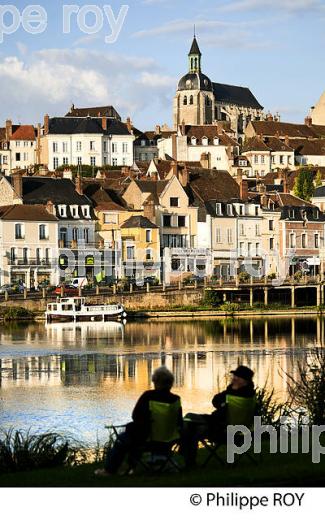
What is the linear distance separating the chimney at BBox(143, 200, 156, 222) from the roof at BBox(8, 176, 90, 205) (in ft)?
13.4

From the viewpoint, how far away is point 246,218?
91750 mm

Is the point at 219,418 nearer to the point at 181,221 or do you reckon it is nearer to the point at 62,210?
the point at 62,210

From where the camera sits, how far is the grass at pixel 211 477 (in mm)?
15375

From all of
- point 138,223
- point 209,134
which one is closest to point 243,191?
point 138,223

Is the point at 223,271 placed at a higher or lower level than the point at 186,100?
lower

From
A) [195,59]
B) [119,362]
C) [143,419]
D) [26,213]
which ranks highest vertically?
[195,59]

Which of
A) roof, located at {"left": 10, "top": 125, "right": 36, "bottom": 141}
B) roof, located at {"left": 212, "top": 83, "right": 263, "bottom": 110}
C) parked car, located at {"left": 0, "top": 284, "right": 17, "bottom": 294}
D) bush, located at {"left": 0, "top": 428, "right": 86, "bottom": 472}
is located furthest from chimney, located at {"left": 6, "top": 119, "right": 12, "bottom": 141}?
bush, located at {"left": 0, "top": 428, "right": 86, "bottom": 472}

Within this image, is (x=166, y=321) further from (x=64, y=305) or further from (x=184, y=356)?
(x=184, y=356)

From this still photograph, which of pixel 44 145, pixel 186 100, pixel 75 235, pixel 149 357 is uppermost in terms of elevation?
pixel 186 100

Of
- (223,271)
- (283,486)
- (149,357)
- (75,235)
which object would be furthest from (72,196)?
(283,486)

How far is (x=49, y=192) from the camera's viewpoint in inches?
3393

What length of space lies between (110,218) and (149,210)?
2902 mm

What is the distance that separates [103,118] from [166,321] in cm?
6466

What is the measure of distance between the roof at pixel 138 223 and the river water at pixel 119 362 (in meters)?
15.2
